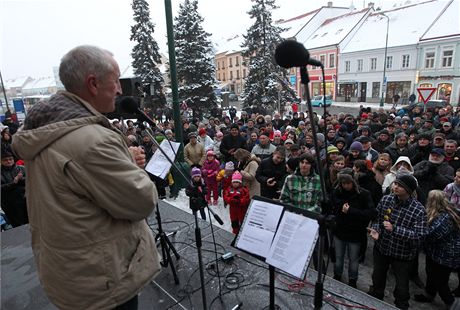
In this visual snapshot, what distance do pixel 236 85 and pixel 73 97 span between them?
50283 mm

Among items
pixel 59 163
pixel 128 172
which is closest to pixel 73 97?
pixel 59 163

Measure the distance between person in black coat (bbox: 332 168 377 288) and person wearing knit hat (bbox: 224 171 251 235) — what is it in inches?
63.7

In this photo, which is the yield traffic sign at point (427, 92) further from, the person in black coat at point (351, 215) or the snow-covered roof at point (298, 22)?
the snow-covered roof at point (298, 22)

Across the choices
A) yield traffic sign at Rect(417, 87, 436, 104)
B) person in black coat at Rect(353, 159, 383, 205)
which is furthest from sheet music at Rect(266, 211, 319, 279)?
yield traffic sign at Rect(417, 87, 436, 104)

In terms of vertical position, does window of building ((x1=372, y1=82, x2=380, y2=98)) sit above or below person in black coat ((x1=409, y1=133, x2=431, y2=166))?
above

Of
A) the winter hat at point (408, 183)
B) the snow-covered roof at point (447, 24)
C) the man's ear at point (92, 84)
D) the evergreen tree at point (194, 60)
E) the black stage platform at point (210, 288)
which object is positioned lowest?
the black stage platform at point (210, 288)

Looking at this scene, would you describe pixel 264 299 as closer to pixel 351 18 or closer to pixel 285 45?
pixel 285 45

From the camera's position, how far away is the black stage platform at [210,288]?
2873mm

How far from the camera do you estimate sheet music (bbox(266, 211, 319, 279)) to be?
192 cm

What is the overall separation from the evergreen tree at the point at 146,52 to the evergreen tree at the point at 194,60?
199 cm

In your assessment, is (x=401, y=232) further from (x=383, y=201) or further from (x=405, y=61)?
(x=405, y=61)

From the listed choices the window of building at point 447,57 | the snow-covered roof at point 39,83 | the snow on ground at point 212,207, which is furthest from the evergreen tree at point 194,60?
the snow-covered roof at point 39,83

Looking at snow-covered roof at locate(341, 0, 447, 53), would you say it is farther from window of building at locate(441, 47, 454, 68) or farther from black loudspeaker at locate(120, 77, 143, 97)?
black loudspeaker at locate(120, 77, 143, 97)

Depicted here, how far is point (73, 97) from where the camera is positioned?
4.75ft
